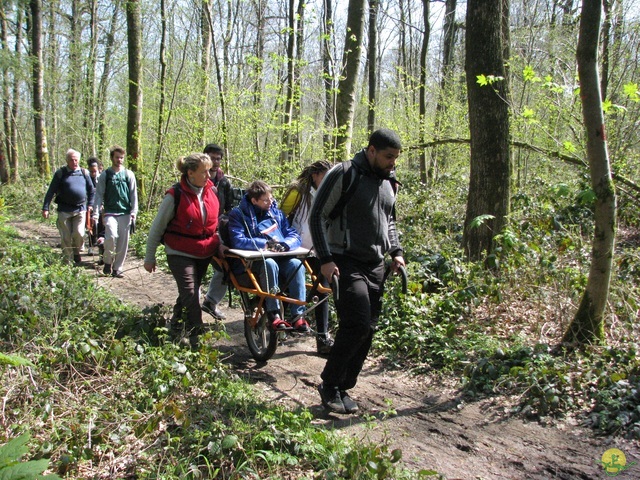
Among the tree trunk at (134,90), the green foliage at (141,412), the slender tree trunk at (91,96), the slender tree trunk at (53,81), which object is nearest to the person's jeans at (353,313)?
the green foliage at (141,412)

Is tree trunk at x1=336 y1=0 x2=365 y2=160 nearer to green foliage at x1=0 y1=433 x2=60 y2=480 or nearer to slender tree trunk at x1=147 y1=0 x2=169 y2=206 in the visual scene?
slender tree trunk at x1=147 y1=0 x2=169 y2=206

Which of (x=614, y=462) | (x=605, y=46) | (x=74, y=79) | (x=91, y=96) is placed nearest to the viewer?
(x=614, y=462)

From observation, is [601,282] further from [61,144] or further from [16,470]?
[61,144]

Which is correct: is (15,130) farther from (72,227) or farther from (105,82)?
(72,227)

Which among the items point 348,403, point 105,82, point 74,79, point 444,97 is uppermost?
point 105,82

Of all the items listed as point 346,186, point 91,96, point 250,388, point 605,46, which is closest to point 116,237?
point 250,388

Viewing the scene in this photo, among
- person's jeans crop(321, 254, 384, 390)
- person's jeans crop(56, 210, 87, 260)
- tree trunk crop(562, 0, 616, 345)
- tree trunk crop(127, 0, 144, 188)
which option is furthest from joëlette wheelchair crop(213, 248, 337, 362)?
tree trunk crop(127, 0, 144, 188)

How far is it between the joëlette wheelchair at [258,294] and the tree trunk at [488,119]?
2728 mm

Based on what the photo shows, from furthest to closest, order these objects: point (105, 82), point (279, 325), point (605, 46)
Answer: point (105, 82), point (605, 46), point (279, 325)

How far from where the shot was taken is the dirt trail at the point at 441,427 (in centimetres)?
358

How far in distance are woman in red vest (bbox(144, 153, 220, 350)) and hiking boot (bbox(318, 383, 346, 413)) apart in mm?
1496

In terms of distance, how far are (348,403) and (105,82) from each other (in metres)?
23.2

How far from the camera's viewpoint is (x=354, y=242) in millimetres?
4098

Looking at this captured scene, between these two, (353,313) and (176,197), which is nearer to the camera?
(353,313)
